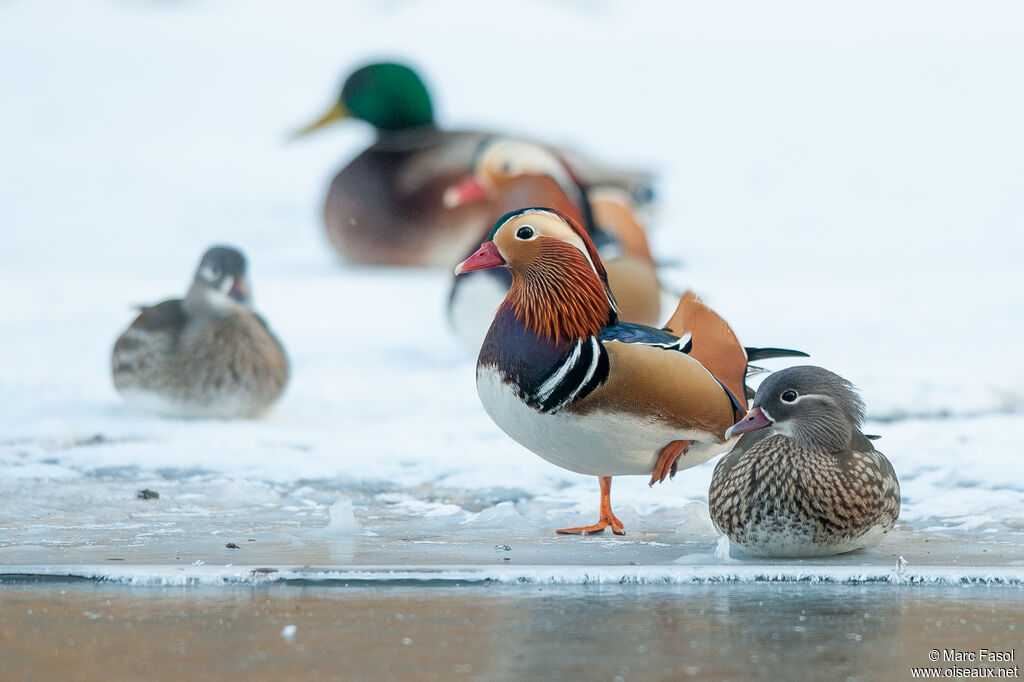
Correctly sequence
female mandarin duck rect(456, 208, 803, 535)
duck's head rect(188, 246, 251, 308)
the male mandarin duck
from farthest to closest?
duck's head rect(188, 246, 251, 308) < the male mandarin duck < female mandarin duck rect(456, 208, 803, 535)

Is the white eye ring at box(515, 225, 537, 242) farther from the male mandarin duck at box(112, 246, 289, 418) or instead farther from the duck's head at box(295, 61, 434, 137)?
the duck's head at box(295, 61, 434, 137)

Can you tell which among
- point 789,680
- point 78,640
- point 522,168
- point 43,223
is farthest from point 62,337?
point 789,680

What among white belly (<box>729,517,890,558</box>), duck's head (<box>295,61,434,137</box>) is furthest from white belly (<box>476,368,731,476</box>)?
duck's head (<box>295,61,434,137</box>)

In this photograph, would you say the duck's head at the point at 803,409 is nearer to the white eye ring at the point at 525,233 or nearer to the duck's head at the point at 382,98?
the white eye ring at the point at 525,233

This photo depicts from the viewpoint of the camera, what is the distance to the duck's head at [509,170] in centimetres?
668

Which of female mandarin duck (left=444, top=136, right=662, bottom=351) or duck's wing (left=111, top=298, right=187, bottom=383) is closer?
duck's wing (left=111, top=298, right=187, bottom=383)

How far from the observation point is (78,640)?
3.18m

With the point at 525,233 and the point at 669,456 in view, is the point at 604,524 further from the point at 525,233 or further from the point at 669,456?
the point at 525,233

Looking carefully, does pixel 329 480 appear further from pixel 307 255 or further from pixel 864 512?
pixel 307 255

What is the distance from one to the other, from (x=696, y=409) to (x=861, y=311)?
4821 millimetres

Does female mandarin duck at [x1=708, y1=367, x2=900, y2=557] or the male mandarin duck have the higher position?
the male mandarin duck

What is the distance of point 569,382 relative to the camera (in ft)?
13.1

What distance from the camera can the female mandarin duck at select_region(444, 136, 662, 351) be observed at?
662cm

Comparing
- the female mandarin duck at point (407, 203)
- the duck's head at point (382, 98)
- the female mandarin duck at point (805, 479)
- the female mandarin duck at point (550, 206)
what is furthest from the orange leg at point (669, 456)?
the duck's head at point (382, 98)
